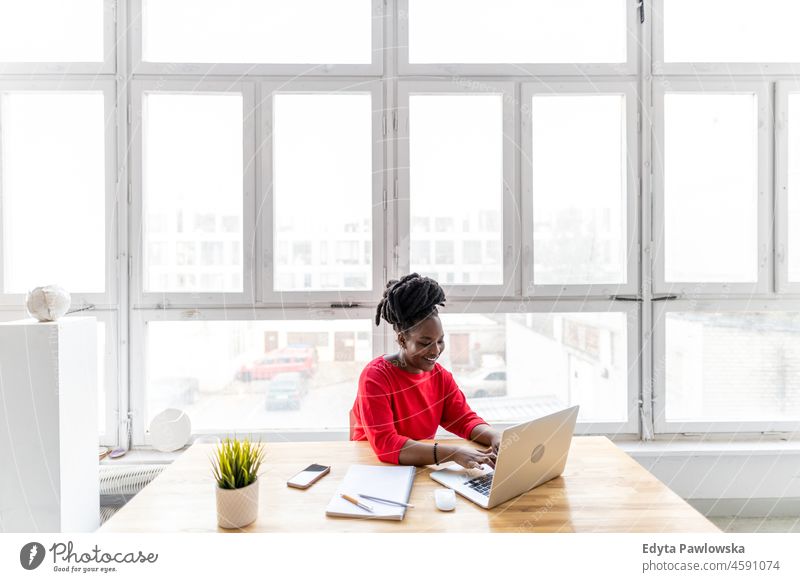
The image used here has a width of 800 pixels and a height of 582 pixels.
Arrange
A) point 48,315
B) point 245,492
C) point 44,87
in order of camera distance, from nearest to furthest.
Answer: point 245,492
point 48,315
point 44,87

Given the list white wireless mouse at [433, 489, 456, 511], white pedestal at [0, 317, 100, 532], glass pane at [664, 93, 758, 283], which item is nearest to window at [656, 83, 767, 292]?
glass pane at [664, 93, 758, 283]

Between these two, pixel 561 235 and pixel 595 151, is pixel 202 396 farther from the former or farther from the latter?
pixel 595 151

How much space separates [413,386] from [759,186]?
193 cm

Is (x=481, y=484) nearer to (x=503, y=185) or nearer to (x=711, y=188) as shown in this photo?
(x=503, y=185)

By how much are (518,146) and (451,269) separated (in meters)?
0.65

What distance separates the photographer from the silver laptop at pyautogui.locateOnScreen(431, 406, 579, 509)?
100 centimetres

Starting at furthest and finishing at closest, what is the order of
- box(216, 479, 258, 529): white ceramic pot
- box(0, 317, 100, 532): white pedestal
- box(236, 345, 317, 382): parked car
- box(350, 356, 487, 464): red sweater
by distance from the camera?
1. box(236, 345, 317, 382): parked car
2. box(0, 317, 100, 532): white pedestal
3. box(350, 356, 487, 464): red sweater
4. box(216, 479, 258, 529): white ceramic pot

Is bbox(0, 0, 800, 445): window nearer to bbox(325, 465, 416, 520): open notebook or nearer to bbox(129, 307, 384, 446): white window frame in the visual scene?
bbox(129, 307, 384, 446): white window frame

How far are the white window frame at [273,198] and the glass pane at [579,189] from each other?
728 mm

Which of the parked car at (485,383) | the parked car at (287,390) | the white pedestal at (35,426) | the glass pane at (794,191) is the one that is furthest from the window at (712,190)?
the white pedestal at (35,426)
